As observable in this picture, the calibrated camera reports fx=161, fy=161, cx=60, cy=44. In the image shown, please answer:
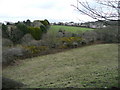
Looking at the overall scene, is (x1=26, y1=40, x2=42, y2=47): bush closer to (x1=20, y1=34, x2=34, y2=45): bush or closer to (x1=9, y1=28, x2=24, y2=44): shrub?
(x1=20, y1=34, x2=34, y2=45): bush

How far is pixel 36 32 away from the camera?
22.7 meters

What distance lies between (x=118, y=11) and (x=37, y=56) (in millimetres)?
16303

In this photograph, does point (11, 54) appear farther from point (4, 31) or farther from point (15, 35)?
point (15, 35)

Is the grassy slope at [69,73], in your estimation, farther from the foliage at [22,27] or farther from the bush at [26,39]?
the foliage at [22,27]

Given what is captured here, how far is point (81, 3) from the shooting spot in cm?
336

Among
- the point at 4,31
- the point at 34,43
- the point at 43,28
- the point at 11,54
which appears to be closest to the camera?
the point at 11,54

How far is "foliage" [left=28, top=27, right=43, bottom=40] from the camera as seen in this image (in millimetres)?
22327

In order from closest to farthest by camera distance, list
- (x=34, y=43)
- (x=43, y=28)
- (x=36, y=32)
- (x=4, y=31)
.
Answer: (x=4, y=31) → (x=34, y=43) → (x=36, y=32) → (x=43, y=28)

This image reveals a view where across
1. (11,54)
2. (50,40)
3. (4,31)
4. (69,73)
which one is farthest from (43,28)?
(69,73)

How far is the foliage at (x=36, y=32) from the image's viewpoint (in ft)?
73.2

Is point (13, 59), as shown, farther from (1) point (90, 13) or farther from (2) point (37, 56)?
(1) point (90, 13)

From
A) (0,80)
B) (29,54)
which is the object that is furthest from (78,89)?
(29,54)

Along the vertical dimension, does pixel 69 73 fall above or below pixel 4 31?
below

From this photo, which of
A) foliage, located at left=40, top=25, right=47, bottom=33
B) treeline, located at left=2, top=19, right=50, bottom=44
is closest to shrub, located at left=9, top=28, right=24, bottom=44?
treeline, located at left=2, top=19, right=50, bottom=44
